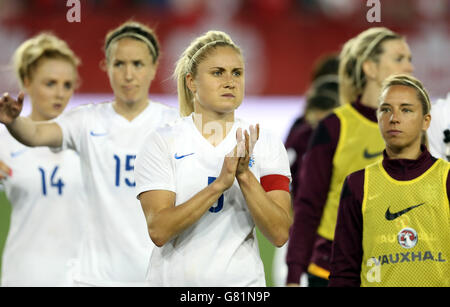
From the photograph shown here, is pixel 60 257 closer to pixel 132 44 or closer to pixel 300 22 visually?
pixel 132 44

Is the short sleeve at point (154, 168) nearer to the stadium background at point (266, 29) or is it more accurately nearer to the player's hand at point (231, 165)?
the player's hand at point (231, 165)

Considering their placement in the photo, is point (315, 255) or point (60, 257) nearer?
point (315, 255)

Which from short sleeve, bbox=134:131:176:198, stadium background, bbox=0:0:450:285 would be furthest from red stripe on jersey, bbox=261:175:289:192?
stadium background, bbox=0:0:450:285

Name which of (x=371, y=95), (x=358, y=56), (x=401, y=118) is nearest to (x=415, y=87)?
(x=401, y=118)

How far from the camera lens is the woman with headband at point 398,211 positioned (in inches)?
127

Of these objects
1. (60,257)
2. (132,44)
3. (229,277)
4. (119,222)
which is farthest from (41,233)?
(229,277)

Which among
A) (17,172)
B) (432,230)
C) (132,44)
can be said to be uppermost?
(132,44)

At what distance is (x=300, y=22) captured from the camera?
11422 millimetres

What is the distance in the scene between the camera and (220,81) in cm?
312

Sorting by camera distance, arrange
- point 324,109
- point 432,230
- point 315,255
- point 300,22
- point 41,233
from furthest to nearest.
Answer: point 300,22
point 324,109
point 41,233
point 315,255
point 432,230

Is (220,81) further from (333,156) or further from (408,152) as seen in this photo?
(333,156)

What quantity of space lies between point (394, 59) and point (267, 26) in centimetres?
700
